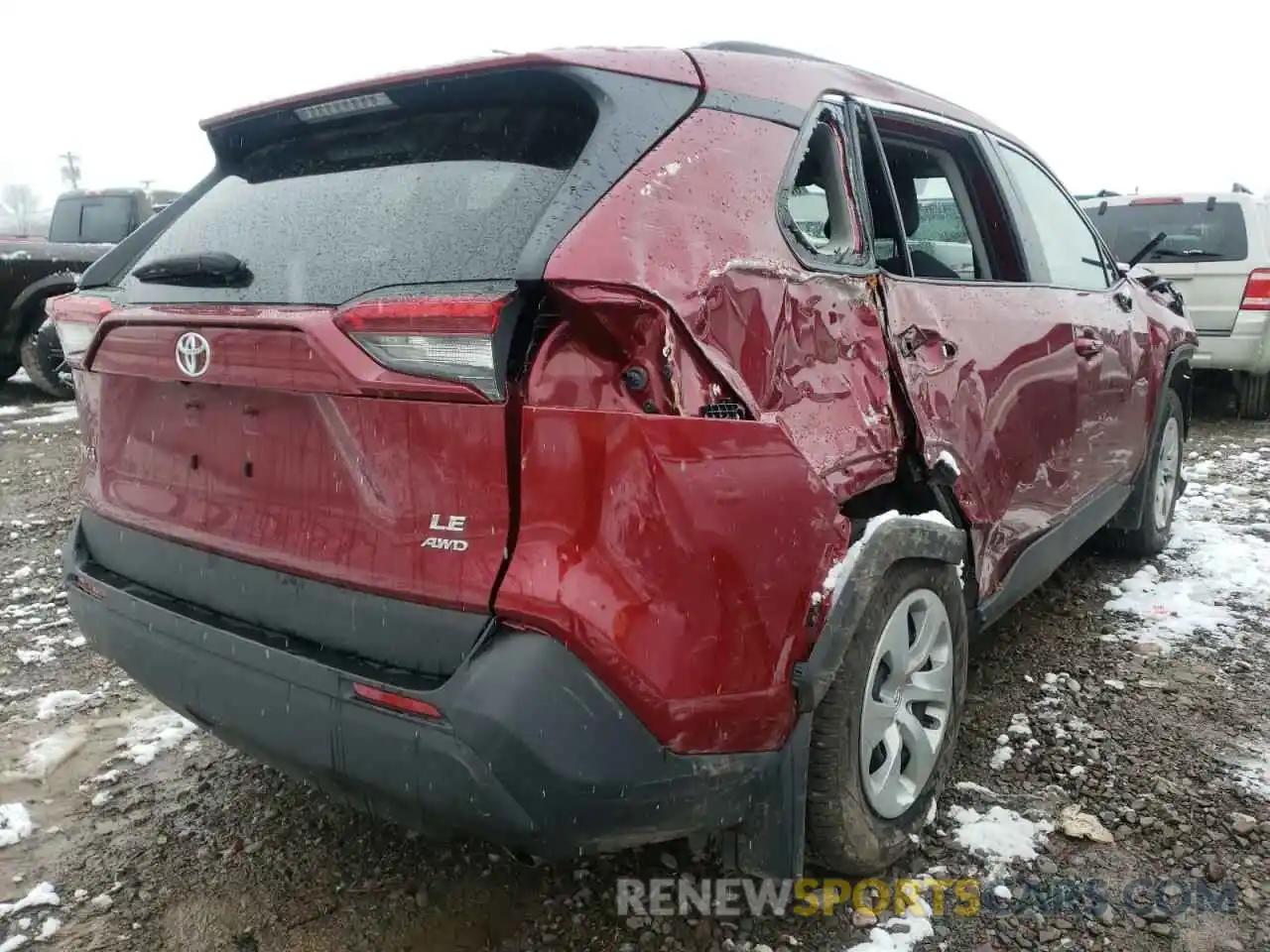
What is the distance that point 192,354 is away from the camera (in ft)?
6.06

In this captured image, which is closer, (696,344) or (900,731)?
(696,344)

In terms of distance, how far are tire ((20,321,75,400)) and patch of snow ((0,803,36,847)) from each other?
7.30 m

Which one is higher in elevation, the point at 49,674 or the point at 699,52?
the point at 699,52

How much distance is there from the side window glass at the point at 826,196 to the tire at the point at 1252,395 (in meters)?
7.19

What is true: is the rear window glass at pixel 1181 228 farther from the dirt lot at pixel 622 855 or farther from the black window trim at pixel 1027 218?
the dirt lot at pixel 622 855

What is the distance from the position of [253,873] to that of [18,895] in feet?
1.73

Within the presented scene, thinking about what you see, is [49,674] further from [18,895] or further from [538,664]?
[538,664]

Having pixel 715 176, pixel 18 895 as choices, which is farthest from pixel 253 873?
pixel 715 176

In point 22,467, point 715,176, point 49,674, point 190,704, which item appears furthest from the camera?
point 22,467

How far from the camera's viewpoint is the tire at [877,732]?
1986 millimetres

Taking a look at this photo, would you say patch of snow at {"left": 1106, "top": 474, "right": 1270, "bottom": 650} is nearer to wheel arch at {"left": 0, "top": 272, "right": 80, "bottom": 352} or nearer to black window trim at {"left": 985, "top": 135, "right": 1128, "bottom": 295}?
black window trim at {"left": 985, "top": 135, "right": 1128, "bottom": 295}

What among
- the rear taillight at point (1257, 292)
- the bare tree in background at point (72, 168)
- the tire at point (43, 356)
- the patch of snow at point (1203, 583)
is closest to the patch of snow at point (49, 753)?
the patch of snow at point (1203, 583)

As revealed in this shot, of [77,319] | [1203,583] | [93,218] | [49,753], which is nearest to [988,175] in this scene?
[1203,583]

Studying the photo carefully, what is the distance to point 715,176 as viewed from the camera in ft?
5.89
